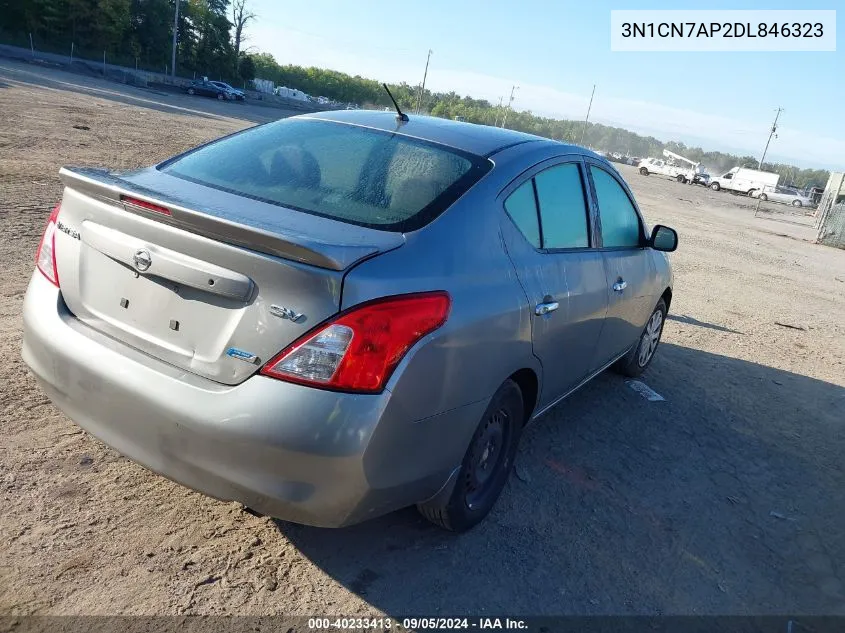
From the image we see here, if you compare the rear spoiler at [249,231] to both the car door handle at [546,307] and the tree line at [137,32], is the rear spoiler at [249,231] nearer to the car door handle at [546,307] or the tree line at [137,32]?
the car door handle at [546,307]

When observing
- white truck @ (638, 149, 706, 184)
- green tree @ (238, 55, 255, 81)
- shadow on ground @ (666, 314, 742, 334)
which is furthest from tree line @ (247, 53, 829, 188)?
shadow on ground @ (666, 314, 742, 334)

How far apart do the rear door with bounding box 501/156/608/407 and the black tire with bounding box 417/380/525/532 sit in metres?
0.27

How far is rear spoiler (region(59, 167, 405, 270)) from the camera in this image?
2.23 metres

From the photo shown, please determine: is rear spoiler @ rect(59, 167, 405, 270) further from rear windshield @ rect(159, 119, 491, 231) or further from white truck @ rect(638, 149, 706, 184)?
white truck @ rect(638, 149, 706, 184)

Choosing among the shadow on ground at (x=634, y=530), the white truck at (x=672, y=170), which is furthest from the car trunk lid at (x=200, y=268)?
the white truck at (x=672, y=170)

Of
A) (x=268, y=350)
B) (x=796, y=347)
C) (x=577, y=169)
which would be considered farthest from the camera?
(x=796, y=347)

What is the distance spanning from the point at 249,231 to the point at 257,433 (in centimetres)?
66

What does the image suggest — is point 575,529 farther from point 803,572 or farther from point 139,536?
point 139,536

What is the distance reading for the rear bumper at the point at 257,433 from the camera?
222 cm

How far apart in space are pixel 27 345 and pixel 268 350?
48.7 inches

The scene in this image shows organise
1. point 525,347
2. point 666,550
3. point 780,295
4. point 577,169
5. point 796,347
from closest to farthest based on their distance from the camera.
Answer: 1. point 525,347
2. point 666,550
3. point 577,169
4. point 796,347
5. point 780,295

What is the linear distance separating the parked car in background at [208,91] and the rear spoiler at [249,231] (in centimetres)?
5685

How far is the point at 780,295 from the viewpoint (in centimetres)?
1123

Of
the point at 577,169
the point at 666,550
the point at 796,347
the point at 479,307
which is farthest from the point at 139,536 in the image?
the point at 796,347
